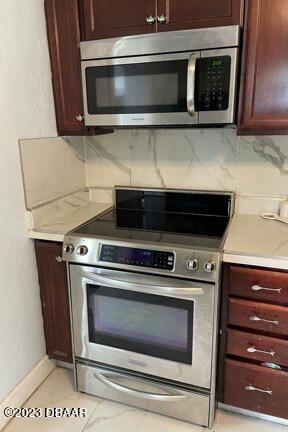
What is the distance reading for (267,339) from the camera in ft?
4.76

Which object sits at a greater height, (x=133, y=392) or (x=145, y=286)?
(x=145, y=286)

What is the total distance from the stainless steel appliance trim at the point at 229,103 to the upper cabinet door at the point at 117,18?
32cm

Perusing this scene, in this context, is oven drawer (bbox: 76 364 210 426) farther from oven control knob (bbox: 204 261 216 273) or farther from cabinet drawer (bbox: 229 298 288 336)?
oven control knob (bbox: 204 261 216 273)

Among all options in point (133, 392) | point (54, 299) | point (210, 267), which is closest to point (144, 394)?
point (133, 392)

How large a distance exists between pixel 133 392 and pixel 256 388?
1.94ft

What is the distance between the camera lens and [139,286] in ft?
4.86

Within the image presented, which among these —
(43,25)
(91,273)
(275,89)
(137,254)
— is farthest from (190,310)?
(43,25)

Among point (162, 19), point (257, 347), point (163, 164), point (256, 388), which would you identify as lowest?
point (256, 388)

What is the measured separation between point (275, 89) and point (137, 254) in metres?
0.92

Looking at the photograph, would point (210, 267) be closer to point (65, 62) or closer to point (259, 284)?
point (259, 284)

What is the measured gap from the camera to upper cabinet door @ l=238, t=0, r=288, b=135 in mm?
1345

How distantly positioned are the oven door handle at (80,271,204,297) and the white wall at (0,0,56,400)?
1.20 feet

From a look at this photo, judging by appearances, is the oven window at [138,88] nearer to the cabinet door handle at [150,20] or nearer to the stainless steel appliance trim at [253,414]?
the cabinet door handle at [150,20]

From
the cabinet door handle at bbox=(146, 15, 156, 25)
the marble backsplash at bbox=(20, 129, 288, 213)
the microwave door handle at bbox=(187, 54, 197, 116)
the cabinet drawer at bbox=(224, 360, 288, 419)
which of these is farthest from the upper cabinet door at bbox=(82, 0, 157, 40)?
the cabinet drawer at bbox=(224, 360, 288, 419)
